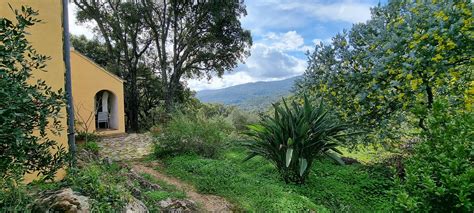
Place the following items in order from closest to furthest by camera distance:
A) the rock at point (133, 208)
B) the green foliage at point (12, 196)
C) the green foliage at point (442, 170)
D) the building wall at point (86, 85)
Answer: the green foliage at point (442, 170) → the green foliage at point (12, 196) → the rock at point (133, 208) → the building wall at point (86, 85)

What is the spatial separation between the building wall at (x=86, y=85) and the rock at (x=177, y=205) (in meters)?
8.37

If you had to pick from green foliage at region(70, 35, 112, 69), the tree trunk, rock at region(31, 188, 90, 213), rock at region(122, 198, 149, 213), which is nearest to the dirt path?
rock at region(122, 198, 149, 213)

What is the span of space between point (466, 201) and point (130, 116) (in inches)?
667

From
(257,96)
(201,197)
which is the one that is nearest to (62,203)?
(201,197)

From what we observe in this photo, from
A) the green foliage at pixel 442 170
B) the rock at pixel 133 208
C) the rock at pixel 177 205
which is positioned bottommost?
the rock at pixel 177 205

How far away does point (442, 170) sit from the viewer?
1.89 m

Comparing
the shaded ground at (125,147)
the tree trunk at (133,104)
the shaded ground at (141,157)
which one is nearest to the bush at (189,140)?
the shaded ground at (141,157)

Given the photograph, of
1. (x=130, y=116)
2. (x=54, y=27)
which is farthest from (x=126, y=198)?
(x=130, y=116)

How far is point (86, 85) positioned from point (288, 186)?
10.3 meters

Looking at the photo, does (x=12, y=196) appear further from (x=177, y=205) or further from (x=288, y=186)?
(x=288, y=186)

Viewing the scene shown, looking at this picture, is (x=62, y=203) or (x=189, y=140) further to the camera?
(x=189, y=140)

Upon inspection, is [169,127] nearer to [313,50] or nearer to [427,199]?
[313,50]

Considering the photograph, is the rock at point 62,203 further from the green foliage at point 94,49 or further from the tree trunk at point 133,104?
the green foliage at point 94,49

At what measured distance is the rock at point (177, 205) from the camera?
12.9 ft
